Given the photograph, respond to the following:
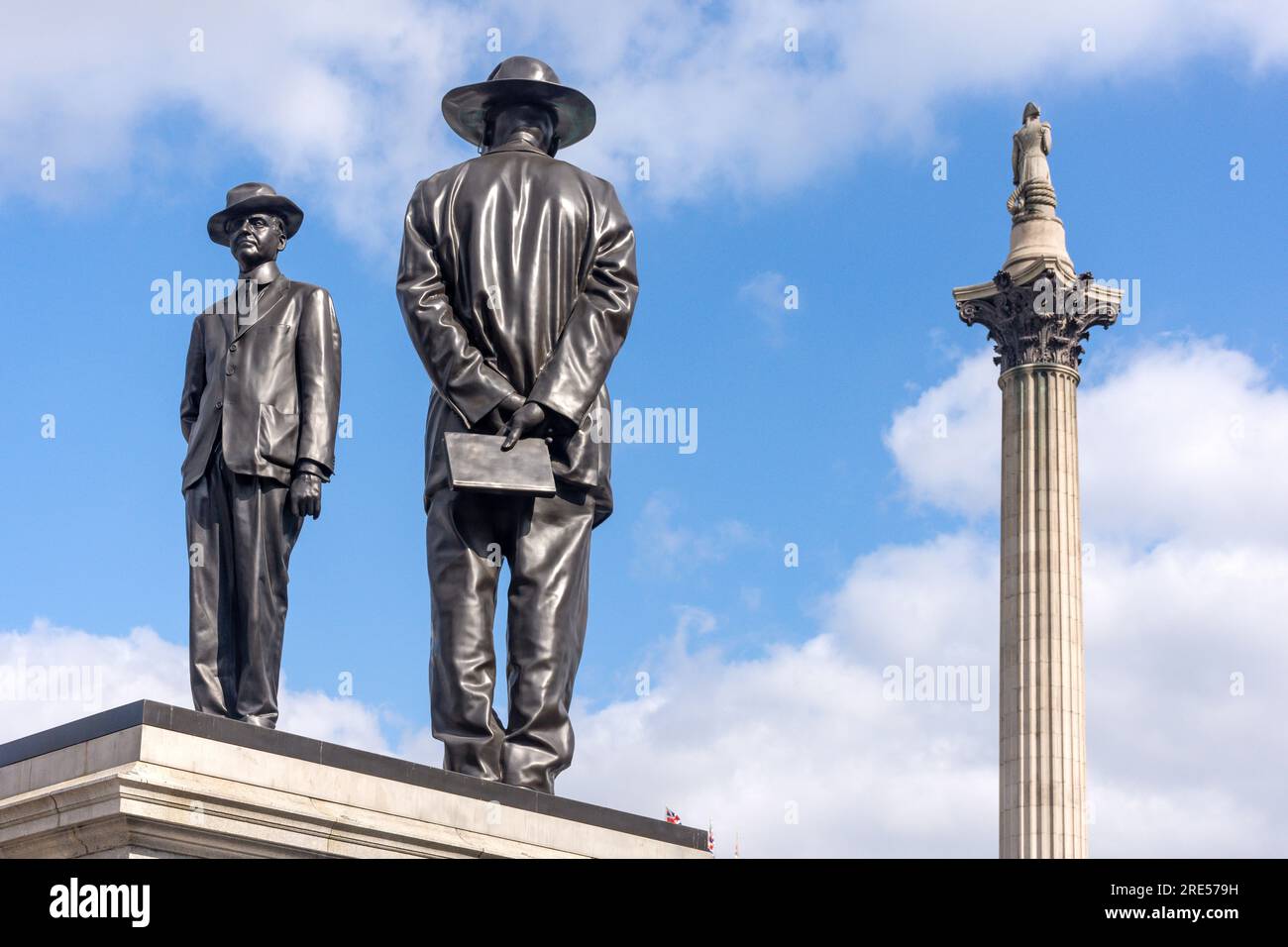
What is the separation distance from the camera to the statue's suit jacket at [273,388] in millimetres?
10359

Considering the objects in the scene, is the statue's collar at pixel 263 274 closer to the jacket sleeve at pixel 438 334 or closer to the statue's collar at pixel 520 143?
the jacket sleeve at pixel 438 334

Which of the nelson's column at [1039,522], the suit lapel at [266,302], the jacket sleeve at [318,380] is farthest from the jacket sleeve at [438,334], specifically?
the nelson's column at [1039,522]

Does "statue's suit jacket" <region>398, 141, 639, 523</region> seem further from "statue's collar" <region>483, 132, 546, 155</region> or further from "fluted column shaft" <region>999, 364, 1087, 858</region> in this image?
"fluted column shaft" <region>999, 364, 1087, 858</region>

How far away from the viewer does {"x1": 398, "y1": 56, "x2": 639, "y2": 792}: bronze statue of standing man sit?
9.81 metres

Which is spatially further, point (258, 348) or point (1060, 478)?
point (1060, 478)

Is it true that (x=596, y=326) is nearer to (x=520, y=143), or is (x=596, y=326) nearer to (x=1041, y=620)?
(x=520, y=143)

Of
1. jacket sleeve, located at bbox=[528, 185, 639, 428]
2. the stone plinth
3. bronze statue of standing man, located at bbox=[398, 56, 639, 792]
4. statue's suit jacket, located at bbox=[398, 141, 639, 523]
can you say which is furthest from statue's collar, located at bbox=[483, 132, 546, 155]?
the stone plinth

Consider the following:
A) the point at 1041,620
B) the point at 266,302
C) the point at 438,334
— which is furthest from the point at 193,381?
the point at 1041,620

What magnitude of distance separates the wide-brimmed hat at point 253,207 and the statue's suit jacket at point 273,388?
1.13 ft

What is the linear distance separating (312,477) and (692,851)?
107 inches
